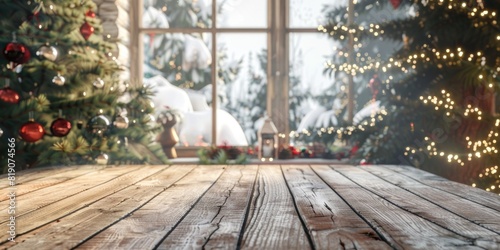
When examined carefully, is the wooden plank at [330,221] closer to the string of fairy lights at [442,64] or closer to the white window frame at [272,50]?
→ the string of fairy lights at [442,64]

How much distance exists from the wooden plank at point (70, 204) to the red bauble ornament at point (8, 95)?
0.94 m

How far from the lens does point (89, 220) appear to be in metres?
2.06

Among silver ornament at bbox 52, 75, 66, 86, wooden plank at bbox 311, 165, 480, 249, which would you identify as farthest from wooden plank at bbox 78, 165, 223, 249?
silver ornament at bbox 52, 75, 66, 86

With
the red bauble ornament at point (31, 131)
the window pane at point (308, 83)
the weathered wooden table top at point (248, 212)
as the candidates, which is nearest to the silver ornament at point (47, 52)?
the red bauble ornament at point (31, 131)

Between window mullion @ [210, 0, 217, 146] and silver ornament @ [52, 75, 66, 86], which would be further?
window mullion @ [210, 0, 217, 146]

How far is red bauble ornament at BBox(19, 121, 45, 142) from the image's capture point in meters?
4.17

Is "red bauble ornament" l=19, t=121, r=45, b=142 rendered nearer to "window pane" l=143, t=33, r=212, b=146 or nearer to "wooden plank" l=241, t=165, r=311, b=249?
"wooden plank" l=241, t=165, r=311, b=249

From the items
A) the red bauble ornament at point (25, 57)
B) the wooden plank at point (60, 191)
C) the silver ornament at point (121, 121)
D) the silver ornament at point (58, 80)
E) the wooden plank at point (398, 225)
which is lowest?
the wooden plank at point (398, 225)

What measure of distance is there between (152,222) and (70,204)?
54 centimetres

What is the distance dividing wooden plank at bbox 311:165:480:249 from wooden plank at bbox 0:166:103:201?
1.28 meters

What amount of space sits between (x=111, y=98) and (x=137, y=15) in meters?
1.88

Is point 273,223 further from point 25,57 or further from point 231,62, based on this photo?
point 231,62

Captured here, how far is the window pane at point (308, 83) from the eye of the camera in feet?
22.0

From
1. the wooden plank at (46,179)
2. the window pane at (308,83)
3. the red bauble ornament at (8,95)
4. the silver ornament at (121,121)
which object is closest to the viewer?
the wooden plank at (46,179)
